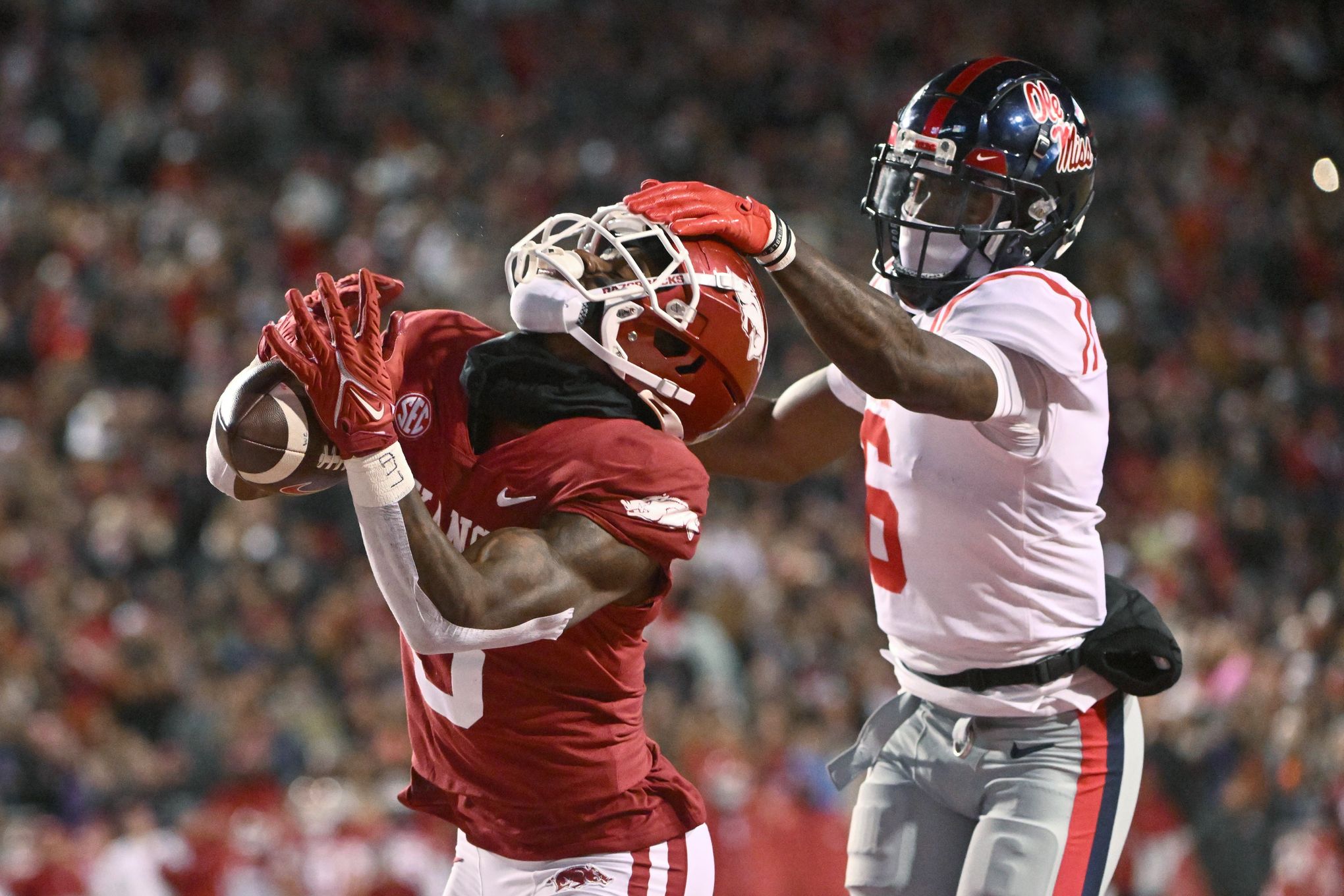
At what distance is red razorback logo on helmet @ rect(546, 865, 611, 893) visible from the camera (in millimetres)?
2613

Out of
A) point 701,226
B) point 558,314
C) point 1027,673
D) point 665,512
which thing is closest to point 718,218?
point 701,226

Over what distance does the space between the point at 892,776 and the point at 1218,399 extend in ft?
24.0

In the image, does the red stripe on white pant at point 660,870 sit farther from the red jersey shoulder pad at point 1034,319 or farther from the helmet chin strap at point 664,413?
the red jersey shoulder pad at point 1034,319

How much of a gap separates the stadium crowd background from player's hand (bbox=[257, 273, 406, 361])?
4.07 meters

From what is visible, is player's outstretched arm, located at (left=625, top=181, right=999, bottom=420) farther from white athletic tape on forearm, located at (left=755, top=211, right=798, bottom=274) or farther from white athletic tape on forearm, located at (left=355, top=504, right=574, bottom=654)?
white athletic tape on forearm, located at (left=355, top=504, right=574, bottom=654)

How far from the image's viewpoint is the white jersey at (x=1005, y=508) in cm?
284

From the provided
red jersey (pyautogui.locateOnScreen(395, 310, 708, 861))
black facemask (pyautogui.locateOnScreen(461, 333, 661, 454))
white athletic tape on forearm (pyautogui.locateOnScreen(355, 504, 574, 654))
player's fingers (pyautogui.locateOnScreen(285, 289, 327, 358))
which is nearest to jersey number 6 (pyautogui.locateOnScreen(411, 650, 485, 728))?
red jersey (pyautogui.locateOnScreen(395, 310, 708, 861))

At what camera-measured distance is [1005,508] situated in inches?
116

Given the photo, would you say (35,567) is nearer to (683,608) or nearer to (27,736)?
(27,736)

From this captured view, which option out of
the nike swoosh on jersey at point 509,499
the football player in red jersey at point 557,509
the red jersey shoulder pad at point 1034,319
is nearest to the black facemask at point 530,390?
the football player in red jersey at point 557,509

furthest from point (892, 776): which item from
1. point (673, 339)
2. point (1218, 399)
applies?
point (1218, 399)

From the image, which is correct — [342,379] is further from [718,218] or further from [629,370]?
[718,218]

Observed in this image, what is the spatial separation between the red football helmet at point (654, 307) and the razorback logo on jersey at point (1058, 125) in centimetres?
81

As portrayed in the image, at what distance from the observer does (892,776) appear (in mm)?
3178
